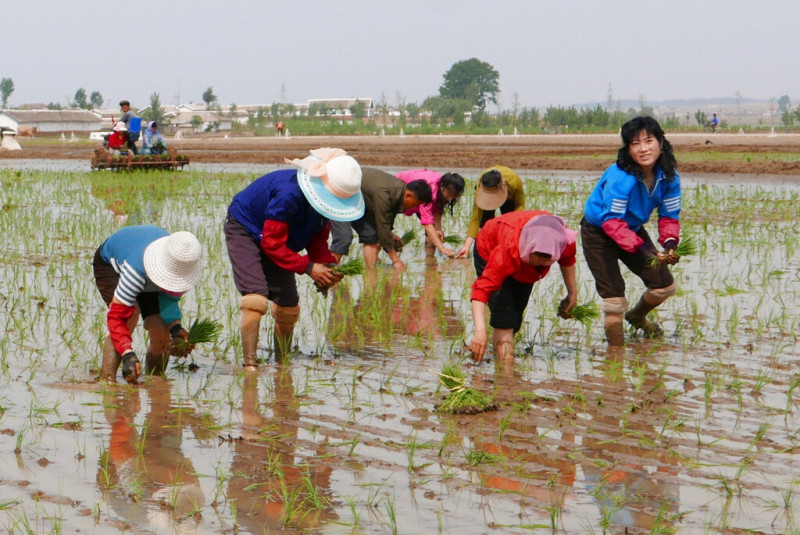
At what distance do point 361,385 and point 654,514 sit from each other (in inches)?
77.4

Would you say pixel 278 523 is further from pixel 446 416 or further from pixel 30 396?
pixel 30 396

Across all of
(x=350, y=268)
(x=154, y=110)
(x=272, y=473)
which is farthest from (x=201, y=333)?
(x=154, y=110)

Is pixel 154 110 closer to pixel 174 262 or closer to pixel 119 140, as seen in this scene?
pixel 119 140

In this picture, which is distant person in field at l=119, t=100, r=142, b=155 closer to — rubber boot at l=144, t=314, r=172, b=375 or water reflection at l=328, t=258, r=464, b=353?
water reflection at l=328, t=258, r=464, b=353

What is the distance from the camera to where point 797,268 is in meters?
8.15

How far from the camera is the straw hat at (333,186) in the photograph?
189 inches

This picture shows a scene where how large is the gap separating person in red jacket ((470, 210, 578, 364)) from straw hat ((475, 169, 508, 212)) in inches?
64.0

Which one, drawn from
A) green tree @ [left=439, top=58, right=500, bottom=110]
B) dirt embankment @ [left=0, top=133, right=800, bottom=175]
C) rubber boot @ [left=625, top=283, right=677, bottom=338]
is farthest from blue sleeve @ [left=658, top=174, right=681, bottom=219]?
green tree @ [left=439, top=58, right=500, bottom=110]

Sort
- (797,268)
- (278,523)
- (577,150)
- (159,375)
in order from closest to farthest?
(278,523), (159,375), (797,268), (577,150)

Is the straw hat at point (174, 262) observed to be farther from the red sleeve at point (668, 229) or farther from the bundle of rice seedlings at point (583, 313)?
the red sleeve at point (668, 229)

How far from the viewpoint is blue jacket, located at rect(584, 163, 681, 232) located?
5465mm

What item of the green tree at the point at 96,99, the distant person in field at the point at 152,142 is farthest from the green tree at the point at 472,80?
the distant person in field at the point at 152,142

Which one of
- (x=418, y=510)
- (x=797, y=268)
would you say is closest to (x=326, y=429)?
(x=418, y=510)

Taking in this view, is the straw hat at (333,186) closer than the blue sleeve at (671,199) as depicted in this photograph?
Yes
